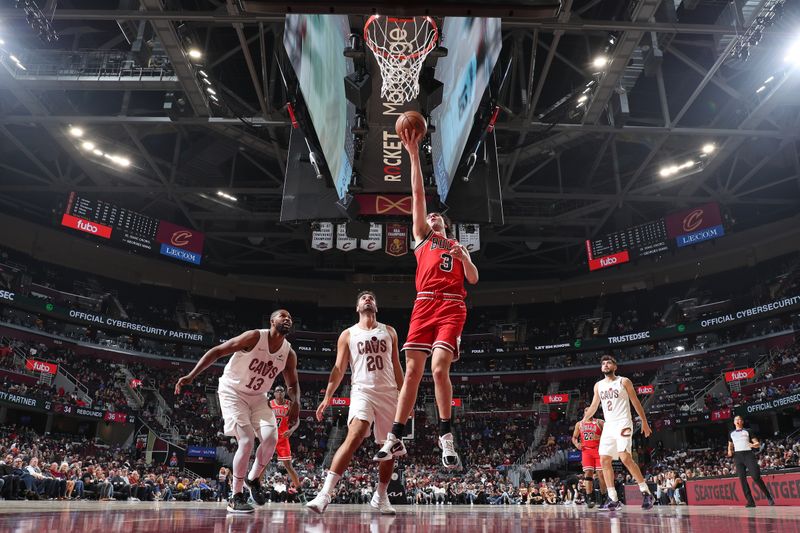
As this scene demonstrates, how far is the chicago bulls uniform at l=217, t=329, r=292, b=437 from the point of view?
5.77 meters

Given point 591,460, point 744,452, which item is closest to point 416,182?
point 591,460

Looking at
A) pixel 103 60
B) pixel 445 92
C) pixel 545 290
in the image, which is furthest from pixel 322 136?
pixel 545 290

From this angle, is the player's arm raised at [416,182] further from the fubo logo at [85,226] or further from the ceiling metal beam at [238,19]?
the fubo logo at [85,226]

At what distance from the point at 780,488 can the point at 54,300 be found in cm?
3065

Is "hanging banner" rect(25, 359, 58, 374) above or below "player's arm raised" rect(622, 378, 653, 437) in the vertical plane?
above

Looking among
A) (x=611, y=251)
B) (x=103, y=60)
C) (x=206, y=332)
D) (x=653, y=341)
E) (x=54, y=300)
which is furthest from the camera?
(x=206, y=332)

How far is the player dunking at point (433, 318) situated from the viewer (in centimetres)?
439

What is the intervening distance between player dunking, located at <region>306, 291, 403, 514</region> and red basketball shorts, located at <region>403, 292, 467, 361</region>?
839 mm

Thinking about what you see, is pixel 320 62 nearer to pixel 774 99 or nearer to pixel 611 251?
pixel 774 99

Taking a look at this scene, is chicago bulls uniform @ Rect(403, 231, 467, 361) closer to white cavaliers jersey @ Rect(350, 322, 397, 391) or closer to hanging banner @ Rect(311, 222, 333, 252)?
white cavaliers jersey @ Rect(350, 322, 397, 391)

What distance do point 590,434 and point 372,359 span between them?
19.4ft

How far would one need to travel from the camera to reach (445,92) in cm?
1207

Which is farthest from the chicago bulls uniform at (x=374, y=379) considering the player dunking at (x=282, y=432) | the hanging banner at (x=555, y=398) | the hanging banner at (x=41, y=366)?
the hanging banner at (x=555, y=398)

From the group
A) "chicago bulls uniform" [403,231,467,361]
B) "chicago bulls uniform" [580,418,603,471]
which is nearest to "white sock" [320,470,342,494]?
"chicago bulls uniform" [403,231,467,361]
